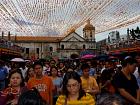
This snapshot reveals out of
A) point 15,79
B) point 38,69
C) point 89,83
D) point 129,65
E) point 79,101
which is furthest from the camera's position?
point 89,83

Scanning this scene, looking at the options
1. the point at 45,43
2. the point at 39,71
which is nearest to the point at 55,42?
the point at 45,43

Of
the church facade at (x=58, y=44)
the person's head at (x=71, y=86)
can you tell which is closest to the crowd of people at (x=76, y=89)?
the person's head at (x=71, y=86)

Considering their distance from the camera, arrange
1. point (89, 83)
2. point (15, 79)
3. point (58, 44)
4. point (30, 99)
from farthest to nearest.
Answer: point (58, 44) → point (89, 83) → point (15, 79) → point (30, 99)

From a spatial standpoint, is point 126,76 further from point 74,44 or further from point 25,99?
point 74,44

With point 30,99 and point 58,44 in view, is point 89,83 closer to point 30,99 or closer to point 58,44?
point 30,99

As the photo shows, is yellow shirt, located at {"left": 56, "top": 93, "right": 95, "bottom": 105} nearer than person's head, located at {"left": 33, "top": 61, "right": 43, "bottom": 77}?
Yes

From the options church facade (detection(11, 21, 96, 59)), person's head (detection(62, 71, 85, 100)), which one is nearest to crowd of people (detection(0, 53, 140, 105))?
person's head (detection(62, 71, 85, 100))

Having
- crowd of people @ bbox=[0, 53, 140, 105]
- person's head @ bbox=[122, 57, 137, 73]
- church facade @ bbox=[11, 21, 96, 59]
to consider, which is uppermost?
church facade @ bbox=[11, 21, 96, 59]

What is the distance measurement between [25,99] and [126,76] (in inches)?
123

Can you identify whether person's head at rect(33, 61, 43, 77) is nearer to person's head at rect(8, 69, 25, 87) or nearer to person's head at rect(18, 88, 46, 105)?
person's head at rect(8, 69, 25, 87)

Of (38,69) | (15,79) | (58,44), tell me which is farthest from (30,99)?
(58,44)

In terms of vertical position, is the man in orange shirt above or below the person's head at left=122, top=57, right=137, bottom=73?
below

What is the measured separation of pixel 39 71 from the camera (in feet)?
23.4

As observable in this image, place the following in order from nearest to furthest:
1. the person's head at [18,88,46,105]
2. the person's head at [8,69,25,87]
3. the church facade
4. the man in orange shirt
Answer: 1. the person's head at [18,88,46,105]
2. the person's head at [8,69,25,87]
3. the man in orange shirt
4. the church facade
